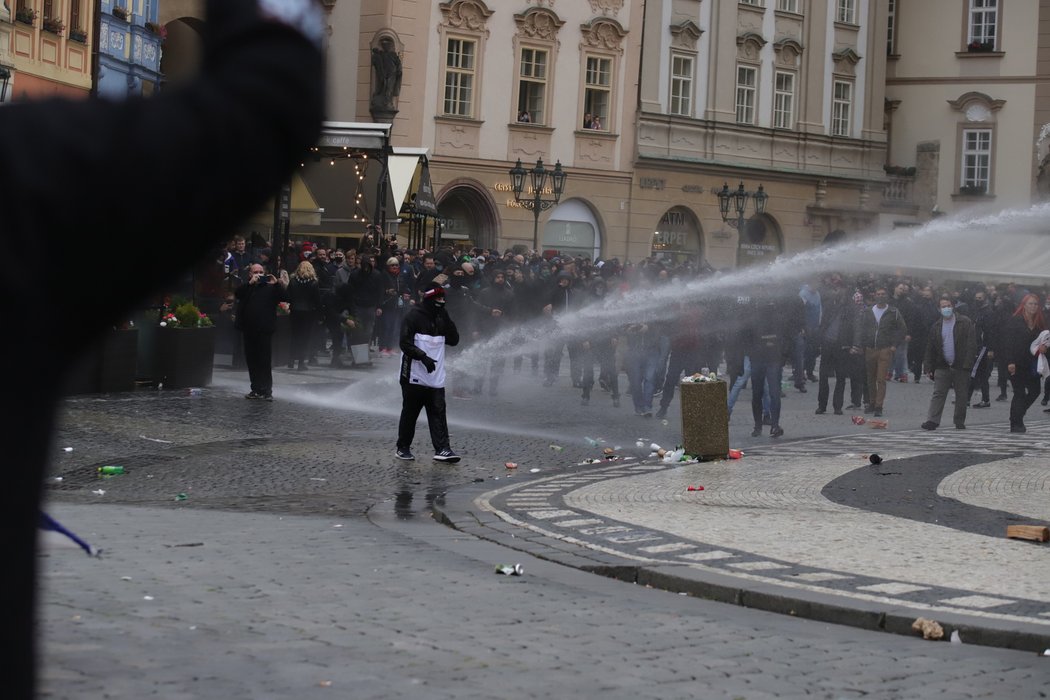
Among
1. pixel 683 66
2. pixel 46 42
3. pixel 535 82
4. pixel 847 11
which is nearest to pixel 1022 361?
pixel 46 42

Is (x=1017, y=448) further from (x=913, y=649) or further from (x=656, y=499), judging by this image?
(x=913, y=649)

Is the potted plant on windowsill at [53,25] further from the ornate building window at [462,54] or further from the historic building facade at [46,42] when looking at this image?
the ornate building window at [462,54]

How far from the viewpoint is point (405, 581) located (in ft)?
28.4

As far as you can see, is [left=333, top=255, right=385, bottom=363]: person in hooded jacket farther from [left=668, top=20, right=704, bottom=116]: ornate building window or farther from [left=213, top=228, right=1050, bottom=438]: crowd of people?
[left=668, top=20, right=704, bottom=116]: ornate building window

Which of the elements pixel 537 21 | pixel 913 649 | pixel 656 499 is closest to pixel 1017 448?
pixel 656 499

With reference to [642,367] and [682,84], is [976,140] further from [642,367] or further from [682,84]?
[642,367]

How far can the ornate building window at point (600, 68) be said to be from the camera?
156ft

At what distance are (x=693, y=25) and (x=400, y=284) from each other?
2292cm

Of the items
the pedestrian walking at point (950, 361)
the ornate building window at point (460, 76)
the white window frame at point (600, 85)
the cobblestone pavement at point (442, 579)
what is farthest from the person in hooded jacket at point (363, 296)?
the white window frame at point (600, 85)

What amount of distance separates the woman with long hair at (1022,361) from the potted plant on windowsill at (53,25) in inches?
824

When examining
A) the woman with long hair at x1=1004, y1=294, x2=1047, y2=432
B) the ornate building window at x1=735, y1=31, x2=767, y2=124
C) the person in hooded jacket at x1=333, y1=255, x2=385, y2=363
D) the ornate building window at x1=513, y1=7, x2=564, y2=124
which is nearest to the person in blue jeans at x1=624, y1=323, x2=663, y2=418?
the woman with long hair at x1=1004, y1=294, x2=1047, y2=432

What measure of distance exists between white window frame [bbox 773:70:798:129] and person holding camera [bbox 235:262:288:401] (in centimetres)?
3411

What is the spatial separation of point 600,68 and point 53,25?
60.1 ft

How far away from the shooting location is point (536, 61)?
154 feet
